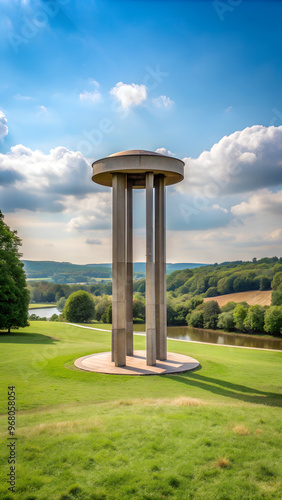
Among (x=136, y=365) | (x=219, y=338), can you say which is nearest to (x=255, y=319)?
(x=219, y=338)

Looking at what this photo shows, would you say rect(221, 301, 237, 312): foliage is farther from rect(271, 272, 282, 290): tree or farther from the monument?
the monument

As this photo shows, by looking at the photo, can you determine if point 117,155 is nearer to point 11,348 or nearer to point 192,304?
point 11,348

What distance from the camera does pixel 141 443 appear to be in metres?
7.37

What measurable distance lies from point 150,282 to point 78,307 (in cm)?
3101

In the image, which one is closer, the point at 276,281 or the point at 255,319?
the point at 255,319

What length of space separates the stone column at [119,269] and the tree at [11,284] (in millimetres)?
12322

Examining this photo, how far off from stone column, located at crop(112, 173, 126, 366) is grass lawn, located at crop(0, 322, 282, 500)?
10.8 feet

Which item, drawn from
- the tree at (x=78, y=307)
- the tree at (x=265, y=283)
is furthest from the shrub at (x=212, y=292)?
the tree at (x=78, y=307)

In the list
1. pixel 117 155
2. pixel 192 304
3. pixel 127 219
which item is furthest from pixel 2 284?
pixel 192 304

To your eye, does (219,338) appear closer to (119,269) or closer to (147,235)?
(119,269)

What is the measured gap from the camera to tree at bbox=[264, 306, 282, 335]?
4134 centimetres

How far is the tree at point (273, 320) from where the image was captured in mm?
41344

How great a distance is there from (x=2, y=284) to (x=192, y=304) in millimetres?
36142

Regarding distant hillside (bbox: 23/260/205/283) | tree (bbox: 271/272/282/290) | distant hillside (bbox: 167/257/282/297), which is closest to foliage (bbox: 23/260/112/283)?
distant hillside (bbox: 23/260/205/283)
